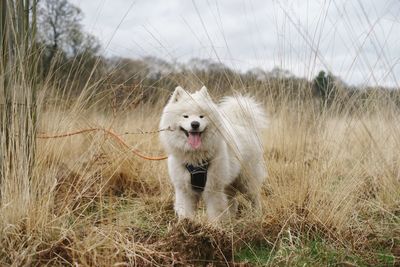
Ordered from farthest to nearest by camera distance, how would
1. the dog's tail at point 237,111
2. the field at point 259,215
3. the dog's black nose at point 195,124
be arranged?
the dog's tail at point 237,111 → the dog's black nose at point 195,124 → the field at point 259,215

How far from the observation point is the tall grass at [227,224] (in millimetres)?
2131

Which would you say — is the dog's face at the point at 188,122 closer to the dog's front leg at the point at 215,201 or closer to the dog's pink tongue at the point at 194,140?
the dog's pink tongue at the point at 194,140

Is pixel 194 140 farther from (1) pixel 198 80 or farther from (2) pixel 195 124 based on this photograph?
(1) pixel 198 80

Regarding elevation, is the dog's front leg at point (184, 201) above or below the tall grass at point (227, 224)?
below

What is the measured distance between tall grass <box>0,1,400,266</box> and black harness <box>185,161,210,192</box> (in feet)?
1.07

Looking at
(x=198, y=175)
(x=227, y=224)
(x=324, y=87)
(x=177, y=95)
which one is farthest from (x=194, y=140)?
(x=324, y=87)

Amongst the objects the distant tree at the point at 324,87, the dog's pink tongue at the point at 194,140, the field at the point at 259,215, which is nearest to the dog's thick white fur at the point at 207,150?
the dog's pink tongue at the point at 194,140

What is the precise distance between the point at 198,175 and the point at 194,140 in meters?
0.28

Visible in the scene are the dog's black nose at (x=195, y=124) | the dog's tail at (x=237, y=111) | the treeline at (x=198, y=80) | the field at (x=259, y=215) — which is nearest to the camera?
the field at (x=259, y=215)

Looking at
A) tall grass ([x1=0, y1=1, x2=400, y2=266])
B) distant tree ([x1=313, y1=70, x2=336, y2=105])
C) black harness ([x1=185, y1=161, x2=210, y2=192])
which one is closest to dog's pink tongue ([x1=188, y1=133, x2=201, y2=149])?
black harness ([x1=185, y1=161, x2=210, y2=192])

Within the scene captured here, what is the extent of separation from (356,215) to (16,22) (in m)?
2.33

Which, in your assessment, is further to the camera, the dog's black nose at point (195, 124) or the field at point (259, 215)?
the dog's black nose at point (195, 124)

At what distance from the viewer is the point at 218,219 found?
111 inches

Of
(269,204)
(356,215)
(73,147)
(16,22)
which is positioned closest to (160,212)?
(269,204)
